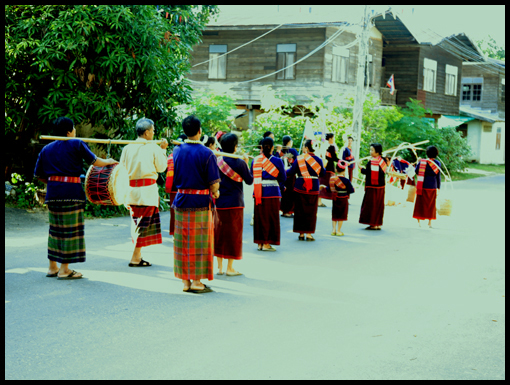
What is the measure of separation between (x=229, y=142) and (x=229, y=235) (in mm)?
1181

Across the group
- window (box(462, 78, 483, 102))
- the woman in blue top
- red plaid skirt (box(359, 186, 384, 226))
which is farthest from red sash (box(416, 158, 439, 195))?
window (box(462, 78, 483, 102))

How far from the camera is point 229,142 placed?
7.50m

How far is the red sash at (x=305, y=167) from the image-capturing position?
34.1 feet

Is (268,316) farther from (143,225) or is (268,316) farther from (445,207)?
(445,207)

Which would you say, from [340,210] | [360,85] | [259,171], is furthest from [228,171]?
[360,85]

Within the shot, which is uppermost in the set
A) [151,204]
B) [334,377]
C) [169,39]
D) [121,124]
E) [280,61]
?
[280,61]

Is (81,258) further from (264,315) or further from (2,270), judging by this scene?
(264,315)

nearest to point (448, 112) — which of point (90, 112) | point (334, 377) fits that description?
point (90, 112)

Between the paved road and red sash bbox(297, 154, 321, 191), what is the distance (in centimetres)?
118

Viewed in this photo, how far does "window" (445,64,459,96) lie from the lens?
121 feet

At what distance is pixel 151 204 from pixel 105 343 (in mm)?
3071

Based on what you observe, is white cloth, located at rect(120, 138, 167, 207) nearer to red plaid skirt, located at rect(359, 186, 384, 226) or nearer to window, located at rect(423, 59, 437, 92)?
red plaid skirt, located at rect(359, 186, 384, 226)

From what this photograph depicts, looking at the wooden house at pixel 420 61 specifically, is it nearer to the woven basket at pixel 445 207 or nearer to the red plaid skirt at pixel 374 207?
the woven basket at pixel 445 207

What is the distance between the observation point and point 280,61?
2748 centimetres
